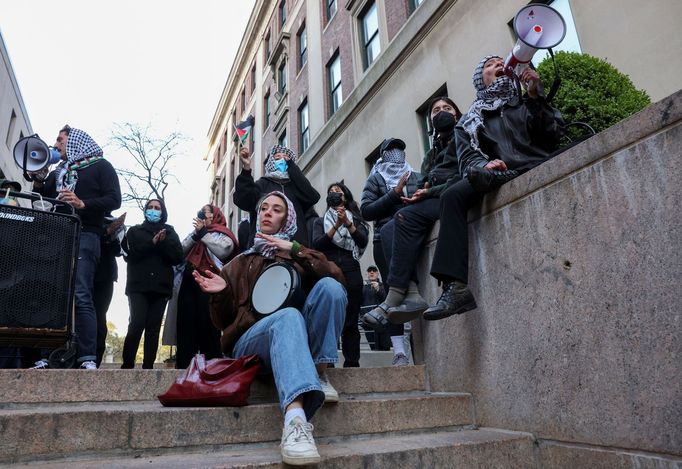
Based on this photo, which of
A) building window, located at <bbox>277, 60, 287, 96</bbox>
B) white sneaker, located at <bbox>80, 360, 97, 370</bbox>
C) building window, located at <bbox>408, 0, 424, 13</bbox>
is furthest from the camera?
building window, located at <bbox>277, 60, 287, 96</bbox>

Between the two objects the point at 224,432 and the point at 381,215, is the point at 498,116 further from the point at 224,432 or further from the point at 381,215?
the point at 224,432

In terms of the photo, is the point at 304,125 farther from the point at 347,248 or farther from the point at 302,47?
the point at 347,248

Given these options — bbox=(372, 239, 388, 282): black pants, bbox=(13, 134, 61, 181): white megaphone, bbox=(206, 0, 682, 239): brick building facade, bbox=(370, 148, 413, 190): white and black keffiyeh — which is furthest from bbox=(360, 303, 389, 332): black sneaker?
bbox=(206, 0, 682, 239): brick building facade

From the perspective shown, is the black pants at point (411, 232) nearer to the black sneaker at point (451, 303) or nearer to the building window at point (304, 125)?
the black sneaker at point (451, 303)

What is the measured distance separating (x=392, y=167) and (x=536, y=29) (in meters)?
1.87

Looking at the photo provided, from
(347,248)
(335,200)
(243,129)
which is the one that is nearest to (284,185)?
(335,200)

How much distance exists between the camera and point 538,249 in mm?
2844

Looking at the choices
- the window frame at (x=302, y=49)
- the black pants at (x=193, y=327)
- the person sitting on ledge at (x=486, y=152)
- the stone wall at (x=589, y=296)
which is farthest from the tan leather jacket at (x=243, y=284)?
the window frame at (x=302, y=49)

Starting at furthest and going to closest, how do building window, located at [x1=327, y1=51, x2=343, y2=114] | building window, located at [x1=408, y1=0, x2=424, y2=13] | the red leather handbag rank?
building window, located at [x1=327, y1=51, x2=343, y2=114]
building window, located at [x1=408, y1=0, x2=424, y2=13]
the red leather handbag

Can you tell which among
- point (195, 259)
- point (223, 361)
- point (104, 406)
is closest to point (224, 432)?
point (223, 361)

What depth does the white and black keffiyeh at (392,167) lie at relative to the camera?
Answer: 15.0ft

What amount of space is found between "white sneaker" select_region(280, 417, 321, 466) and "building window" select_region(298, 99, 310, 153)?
53.6 ft

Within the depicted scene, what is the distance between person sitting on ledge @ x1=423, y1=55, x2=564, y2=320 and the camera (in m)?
3.07

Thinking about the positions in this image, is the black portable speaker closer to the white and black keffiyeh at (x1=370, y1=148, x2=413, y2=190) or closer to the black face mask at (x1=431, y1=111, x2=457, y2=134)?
the white and black keffiyeh at (x1=370, y1=148, x2=413, y2=190)
